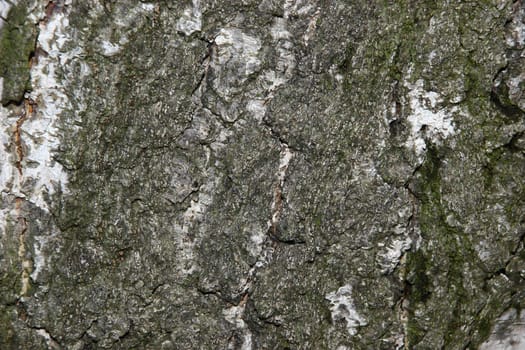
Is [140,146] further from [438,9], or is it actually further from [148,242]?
[438,9]

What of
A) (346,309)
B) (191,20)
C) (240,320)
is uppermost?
(191,20)

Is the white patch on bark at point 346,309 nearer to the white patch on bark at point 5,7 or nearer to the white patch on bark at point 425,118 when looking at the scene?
the white patch on bark at point 425,118

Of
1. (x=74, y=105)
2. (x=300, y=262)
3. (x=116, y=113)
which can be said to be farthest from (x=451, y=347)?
(x=74, y=105)

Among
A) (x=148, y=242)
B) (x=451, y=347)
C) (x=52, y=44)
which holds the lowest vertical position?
(x=451, y=347)

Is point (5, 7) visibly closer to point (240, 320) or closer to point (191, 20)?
point (191, 20)

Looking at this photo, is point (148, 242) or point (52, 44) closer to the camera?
point (52, 44)

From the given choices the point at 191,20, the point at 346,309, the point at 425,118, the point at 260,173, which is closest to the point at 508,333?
the point at 346,309
